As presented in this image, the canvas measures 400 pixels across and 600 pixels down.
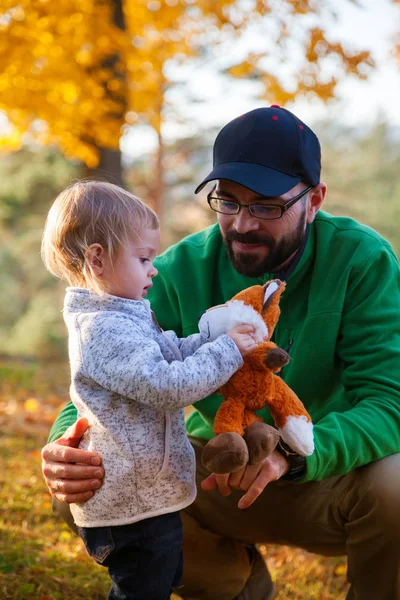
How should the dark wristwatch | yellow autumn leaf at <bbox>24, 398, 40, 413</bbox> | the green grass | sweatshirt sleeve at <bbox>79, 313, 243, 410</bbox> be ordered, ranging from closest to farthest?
sweatshirt sleeve at <bbox>79, 313, 243, 410</bbox>
the dark wristwatch
the green grass
yellow autumn leaf at <bbox>24, 398, 40, 413</bbox>

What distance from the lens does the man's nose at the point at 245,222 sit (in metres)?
2.62

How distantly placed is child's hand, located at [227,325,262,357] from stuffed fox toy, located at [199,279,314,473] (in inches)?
0.6

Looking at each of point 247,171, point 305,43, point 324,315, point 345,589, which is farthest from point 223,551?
point 305,43

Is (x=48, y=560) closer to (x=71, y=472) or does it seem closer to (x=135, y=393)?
(x=71, y=472)

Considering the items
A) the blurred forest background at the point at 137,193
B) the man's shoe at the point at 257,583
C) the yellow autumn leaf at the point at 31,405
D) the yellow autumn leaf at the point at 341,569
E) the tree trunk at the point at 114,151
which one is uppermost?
the tree trunk at the point at 114,151

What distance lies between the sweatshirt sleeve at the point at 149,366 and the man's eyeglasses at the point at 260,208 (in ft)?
2.66

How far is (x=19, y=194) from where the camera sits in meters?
16.1

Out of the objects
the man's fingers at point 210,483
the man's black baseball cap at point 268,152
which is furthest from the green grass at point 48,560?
the man's black baseball cap at point 268,152

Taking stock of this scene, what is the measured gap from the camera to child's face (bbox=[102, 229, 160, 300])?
6.66ft

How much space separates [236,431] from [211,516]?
104 centimetres

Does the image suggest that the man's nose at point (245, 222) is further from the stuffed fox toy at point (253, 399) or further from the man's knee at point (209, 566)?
the man's knee at point (209, 566)

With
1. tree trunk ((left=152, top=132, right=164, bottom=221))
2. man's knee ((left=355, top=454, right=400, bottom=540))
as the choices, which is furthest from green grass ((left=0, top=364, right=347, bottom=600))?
tree trunk ((left=152, top=132, right=164, bottom=221))

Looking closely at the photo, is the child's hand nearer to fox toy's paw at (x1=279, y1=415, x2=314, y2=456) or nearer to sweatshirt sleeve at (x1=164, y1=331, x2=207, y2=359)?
sweatshirt sleeve at (x1=164, y1=331, x2=207, y2=359)

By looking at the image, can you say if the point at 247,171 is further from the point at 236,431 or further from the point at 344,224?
the point at 236,431
